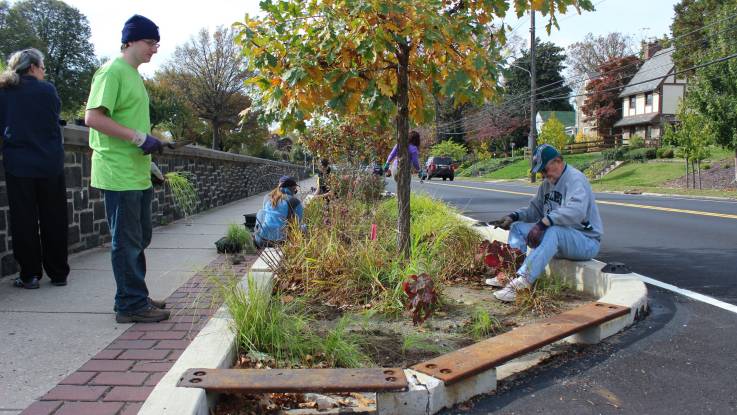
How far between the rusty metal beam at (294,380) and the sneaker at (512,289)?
1.94 metres

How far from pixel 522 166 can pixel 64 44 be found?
162 ft

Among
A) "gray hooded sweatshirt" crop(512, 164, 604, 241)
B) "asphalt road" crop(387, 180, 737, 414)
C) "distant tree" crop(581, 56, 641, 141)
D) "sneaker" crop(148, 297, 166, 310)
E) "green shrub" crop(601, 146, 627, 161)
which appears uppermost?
"distant tree" crop(581, 56, 641, 141)

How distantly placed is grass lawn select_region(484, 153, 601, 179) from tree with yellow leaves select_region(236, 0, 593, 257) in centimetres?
3869

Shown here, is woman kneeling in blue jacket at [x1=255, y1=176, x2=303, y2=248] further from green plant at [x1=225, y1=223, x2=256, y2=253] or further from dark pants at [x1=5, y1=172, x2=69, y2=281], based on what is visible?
dark pants at [x1=5, y1=172, x2=69, y2=281]

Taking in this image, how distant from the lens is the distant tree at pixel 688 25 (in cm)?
4275

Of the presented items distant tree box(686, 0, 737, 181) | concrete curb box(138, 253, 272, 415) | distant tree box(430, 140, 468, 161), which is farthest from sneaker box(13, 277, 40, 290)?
distant tree box(430, 140, 468, 161)

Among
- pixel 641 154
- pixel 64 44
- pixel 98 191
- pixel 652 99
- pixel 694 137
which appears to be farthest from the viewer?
pixel 64 44

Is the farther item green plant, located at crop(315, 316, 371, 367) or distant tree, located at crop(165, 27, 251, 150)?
distant tree, located at crop(165, 27, 251, 150)

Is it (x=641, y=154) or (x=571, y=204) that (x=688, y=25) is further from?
(x=571, y=204)

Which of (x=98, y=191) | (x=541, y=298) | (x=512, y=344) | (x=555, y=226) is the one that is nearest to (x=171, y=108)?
(x=98, y=191)

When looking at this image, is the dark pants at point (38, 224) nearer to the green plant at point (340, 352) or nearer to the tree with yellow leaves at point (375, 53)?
the tree with yellow leaves at point (375, 53)

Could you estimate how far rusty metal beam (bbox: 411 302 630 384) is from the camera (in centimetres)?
273

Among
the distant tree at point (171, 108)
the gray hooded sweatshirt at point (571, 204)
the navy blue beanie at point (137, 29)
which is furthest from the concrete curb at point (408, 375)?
the distant tree at point (171, 108)

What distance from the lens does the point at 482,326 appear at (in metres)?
3.61
